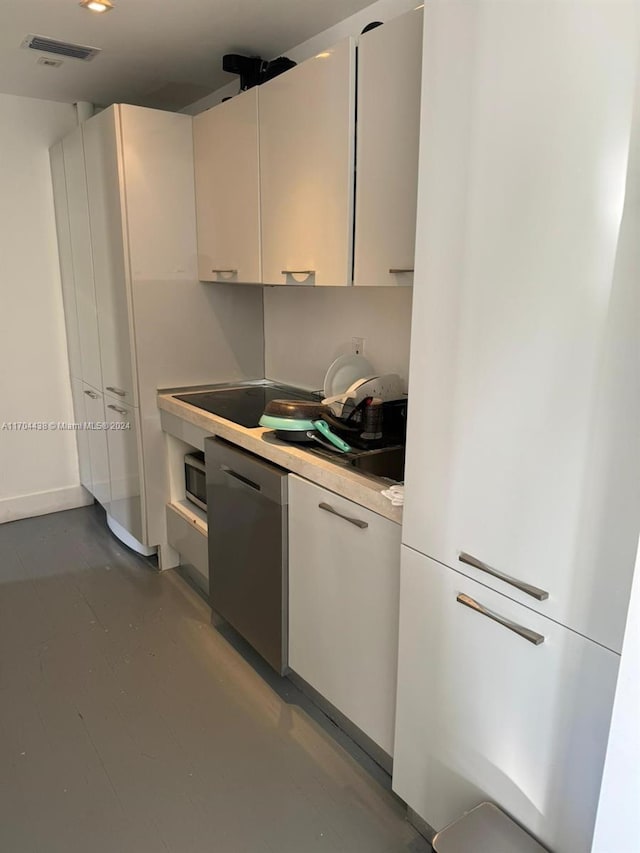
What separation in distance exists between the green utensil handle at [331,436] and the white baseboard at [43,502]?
2508 millimetres

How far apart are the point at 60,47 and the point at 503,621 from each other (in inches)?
108

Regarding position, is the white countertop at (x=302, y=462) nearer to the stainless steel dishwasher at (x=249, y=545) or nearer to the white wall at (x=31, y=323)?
the stainless steel dishwasher at (x=249, y=545)

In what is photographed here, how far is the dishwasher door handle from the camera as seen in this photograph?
6.75 feet

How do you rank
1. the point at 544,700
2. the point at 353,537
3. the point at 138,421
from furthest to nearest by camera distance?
the point at 138,421 < the point at 353,537 < the point at 544,700

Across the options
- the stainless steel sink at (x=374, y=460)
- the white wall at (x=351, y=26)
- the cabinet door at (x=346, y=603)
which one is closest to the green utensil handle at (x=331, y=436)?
the stainless steel sink at (x=374, y=460)

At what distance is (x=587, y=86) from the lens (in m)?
0.96

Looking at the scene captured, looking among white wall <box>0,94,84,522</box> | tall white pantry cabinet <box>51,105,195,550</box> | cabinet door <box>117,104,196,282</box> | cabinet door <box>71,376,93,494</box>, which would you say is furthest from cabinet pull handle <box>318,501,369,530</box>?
white wall <box>0,94,84,522</box>

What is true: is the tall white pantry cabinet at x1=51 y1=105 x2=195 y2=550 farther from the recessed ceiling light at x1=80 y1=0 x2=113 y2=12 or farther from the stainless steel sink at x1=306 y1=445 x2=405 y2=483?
the stainless steel sink at x1=306 y1=445 x2=405 y2=483

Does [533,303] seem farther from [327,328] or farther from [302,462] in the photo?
[327,328]

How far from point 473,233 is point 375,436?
0.92 m

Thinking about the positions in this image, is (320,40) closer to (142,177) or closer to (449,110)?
(142,177)

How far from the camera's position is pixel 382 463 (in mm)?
1859

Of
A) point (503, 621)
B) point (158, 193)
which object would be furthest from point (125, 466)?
point (503, 621)

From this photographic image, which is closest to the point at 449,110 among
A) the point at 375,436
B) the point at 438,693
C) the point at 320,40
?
the point at 375,436
